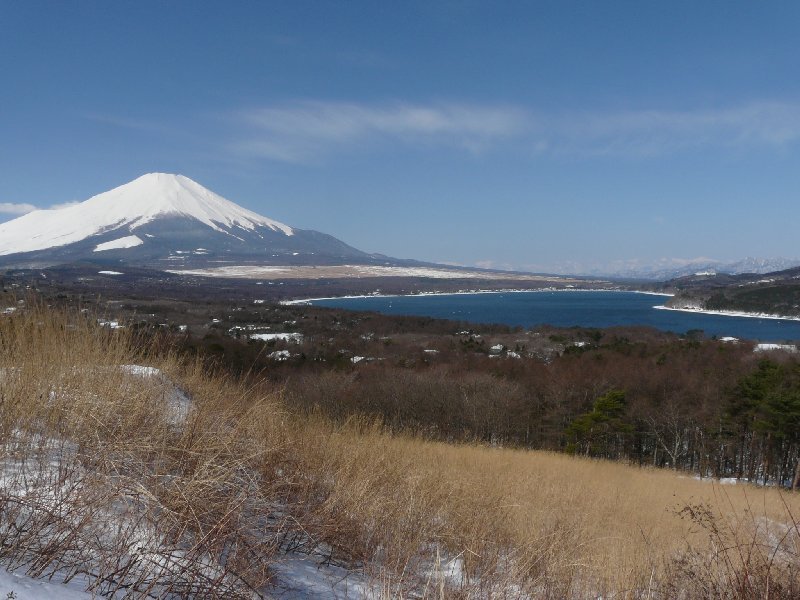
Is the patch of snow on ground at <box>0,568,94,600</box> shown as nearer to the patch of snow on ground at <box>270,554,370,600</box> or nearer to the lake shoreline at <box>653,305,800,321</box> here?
the patch of snow on ground at <box>270,554,370,600</box>

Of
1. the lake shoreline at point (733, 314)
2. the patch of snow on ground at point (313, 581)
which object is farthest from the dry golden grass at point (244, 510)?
the lake shoreline at point (733, 314)

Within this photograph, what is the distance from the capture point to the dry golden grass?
2.52 m

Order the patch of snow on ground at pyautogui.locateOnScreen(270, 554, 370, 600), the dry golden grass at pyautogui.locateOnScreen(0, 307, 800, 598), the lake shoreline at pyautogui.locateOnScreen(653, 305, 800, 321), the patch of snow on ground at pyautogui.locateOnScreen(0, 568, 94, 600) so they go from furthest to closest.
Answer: the lake shoreline at pyautogui.locateOnScreen(653, 305, 800, 321), the patch of snow on ground at pyautogui.locateOnScreen(270, 554, 370, 600), the dry golden grass at pyautogui.locateOnScreen(0, 307, 800, 598), the patch of snow on ground at pyautogui.locateOnScreen(0, 568, 94, 600)

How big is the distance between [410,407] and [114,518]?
33.0m

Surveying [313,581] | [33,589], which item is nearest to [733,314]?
[313,581]

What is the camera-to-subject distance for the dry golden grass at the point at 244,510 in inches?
99.2

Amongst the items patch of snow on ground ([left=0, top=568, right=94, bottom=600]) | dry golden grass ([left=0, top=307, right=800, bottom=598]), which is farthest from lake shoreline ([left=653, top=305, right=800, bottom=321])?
patch of snow on ground ([left=0, top=568, right=94, bottom=600])

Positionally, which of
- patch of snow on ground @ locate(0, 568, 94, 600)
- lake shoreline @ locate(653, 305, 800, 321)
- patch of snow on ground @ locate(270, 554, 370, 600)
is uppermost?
patch of snow on ground @ locate(0, 568, 94, 600)

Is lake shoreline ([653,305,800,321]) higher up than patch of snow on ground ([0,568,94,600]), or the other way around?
patch of snow on ground ([0,568,94,600])

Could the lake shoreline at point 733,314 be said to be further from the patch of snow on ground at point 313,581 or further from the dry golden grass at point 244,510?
the patch of snow on ground at point 313,581

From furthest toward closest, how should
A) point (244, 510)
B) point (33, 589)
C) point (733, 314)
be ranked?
point (733, 314), point (244, 510), point (33, 589)

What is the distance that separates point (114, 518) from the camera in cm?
269

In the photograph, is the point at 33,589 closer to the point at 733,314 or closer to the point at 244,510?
the point at 244,510

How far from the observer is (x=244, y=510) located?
10.8ft
